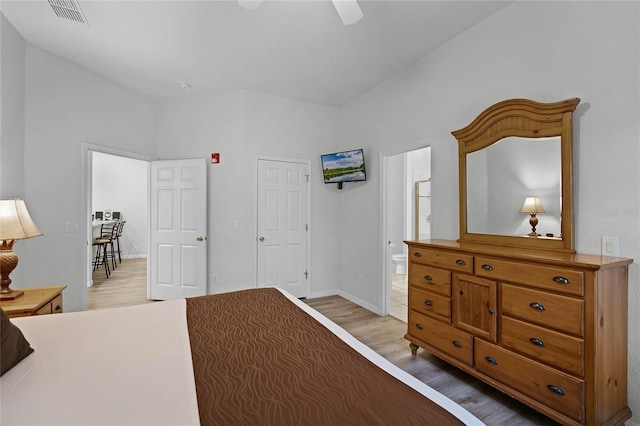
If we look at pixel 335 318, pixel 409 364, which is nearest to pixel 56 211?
pixel 335 318

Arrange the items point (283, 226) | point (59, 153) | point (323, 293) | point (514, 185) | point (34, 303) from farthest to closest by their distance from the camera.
A: 1. point (323, 293)
2. point (283, 226)
3. point (59, 153)
4. point (514, 185)
5. point (34, 303)

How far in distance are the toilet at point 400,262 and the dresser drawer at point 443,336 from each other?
3.07 metres

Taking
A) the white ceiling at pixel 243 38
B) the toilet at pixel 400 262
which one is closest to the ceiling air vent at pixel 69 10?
the white ceiling at pixel 243 38

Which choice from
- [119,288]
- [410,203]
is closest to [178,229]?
[119,288]

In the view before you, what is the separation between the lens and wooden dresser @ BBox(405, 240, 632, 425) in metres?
1.56

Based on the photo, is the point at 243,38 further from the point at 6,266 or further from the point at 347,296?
the point at 347,296

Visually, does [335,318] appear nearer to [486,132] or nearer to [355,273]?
[355,273]

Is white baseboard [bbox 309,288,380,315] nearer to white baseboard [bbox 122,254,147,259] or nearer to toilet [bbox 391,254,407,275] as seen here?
toilet [bbox 391,254,407,275]

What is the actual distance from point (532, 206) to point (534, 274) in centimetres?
61

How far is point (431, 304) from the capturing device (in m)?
2.44

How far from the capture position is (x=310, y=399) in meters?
0.90

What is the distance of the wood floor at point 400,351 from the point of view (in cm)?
189

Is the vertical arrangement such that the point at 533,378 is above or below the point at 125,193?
below

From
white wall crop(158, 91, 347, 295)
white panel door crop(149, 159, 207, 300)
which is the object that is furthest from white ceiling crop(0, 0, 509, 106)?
white panel door crop(149, 159, 207, 300)
